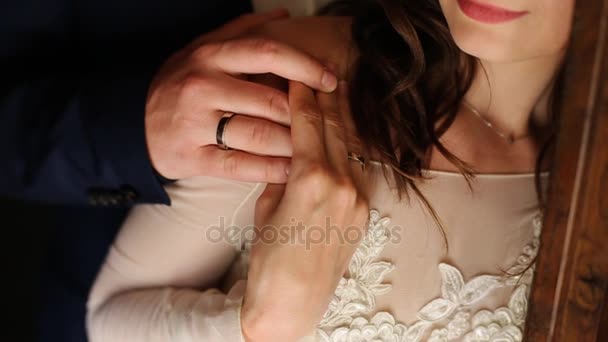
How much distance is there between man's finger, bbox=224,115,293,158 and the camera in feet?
2.44

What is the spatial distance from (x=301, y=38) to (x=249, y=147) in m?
0.19

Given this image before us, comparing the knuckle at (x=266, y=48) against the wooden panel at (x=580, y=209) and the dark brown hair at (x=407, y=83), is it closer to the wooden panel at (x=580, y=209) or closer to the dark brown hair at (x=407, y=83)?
the dark brown hair at (x=407, y=83)

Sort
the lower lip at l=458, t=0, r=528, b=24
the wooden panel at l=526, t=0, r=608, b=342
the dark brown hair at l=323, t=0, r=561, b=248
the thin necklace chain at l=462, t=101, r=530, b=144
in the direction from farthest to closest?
1. the thin necklace chain at l=462, t=101, r=530, b=144
2. the dark brown hair at l=323, t=0, r=561, b=248
3. the lower lip at l=458, t=0, r=528, b=24
4. the wooden panel at l=526, t=0, r=608, b=342

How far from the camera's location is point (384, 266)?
809mm

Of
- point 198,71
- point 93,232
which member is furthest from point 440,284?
point 93,232

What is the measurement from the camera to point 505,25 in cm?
70

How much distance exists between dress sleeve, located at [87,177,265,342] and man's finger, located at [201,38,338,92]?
6.2 inches

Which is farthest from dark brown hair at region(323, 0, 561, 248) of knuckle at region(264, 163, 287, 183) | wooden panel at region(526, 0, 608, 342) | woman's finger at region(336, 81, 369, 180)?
wooden panel at region(526, 0, 608, 342)

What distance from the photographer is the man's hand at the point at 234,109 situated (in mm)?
744

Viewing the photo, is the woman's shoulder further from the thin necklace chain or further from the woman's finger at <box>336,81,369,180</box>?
the thin necklace chain

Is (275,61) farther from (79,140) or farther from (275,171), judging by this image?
(79,140)

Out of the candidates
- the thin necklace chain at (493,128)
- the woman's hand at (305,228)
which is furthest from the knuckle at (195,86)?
the thin necklace chain at (493,128)

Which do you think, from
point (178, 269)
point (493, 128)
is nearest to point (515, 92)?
point (493, 128)

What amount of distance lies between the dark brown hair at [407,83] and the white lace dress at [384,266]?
0.03m
